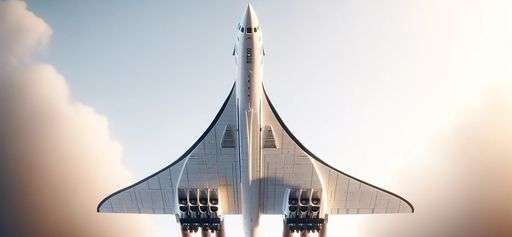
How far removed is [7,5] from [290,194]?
988cm

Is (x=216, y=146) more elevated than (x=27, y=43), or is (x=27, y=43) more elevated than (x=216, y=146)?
(x=27, y=43)

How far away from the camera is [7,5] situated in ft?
46.9

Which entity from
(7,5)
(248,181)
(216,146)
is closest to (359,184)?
(248,181)

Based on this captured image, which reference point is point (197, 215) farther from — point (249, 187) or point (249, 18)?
point (249, 18)

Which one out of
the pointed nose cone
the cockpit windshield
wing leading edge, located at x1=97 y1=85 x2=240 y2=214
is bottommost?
wing leading edge, located at x1=97 y1=85 x2=240 y2=214

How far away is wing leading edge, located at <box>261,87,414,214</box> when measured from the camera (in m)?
14.1

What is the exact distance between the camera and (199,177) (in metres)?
14.7

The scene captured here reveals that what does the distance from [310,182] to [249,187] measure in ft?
6.23

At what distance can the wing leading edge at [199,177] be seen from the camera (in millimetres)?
13852

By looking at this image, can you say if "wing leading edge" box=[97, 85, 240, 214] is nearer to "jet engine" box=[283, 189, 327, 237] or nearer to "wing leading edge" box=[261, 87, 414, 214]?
"wing leading edge" box=[261, 87, 414, 214]

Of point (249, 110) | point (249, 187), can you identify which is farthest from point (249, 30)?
point (249, 187)

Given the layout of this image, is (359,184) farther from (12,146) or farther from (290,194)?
(12,146)

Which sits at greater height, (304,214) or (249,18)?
(249,18)

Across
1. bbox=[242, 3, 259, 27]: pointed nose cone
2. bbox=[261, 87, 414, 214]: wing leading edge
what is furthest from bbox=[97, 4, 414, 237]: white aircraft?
bbox=[242, 3, 259, 27]: pointed nose cone
